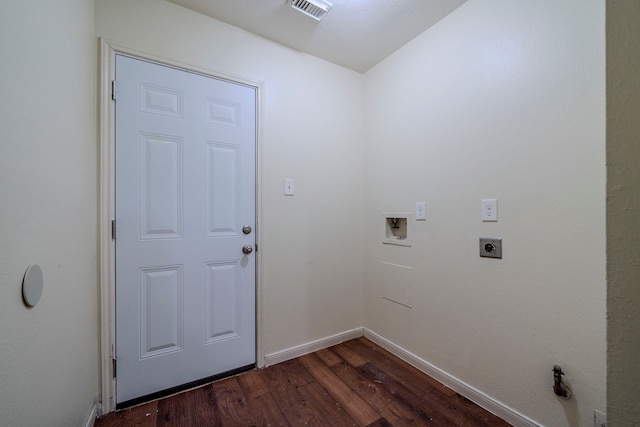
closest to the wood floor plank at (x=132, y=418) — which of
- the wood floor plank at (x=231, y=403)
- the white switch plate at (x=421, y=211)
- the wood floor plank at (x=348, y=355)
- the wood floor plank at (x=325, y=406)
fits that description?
the wood floor plank at (x=231, y=403)

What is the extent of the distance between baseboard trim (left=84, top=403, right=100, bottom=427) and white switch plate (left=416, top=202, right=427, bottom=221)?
2157mm

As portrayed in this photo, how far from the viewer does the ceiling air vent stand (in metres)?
1.53

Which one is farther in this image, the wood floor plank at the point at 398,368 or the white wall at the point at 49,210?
the wood floor plank at the point at 398,368

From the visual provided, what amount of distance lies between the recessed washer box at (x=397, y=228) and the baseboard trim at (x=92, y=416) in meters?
2.03

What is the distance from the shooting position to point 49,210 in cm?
90

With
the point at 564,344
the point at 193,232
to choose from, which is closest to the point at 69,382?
the point at 193,232

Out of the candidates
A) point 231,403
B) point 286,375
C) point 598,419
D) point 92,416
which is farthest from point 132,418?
point 598,419

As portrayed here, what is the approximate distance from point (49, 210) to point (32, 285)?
0.91 ft

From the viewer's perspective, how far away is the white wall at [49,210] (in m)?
0.68

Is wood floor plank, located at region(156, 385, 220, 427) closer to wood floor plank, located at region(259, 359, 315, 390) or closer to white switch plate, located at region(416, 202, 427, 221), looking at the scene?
wood floor plank, located at region(259, 359, 315, 390)

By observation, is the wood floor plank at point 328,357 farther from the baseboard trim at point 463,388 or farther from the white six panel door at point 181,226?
the white six panel door at point 181,226

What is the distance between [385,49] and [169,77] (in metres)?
1.56

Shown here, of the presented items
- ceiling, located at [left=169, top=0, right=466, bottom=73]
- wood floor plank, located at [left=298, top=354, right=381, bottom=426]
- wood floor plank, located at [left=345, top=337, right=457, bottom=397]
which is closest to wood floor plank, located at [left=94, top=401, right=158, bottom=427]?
wood floor plank, located at [left=298, top=354, right=381, bottom=426]

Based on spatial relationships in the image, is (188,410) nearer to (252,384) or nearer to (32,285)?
(252,384)
